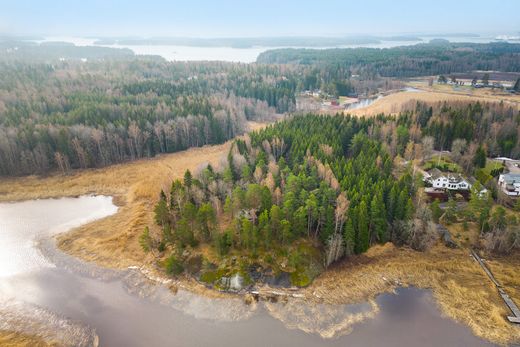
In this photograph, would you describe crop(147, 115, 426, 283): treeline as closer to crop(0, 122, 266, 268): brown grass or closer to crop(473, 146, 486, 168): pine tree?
crop(0, 122, 266, 268): brown grass

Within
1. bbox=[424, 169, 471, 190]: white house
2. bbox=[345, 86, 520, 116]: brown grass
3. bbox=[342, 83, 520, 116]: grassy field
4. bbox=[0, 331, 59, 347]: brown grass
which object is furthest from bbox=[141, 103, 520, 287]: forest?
bbox=[345, 86, 520, 116]: brown grass

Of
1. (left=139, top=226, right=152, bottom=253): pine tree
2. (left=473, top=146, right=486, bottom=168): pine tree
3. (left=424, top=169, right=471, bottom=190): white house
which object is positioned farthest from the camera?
(left=473, top=146, right=486, bottom=168): pine tree

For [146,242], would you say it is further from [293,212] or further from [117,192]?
[117,192]

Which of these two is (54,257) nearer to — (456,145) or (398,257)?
(398,257)

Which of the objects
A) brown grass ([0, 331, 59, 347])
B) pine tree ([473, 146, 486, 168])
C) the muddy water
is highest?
pine tree ([473, 146, 486, 168])

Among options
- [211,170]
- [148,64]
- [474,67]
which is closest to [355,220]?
[211,170]

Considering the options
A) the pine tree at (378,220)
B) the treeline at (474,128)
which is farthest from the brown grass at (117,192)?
the treeline at (474,128)
